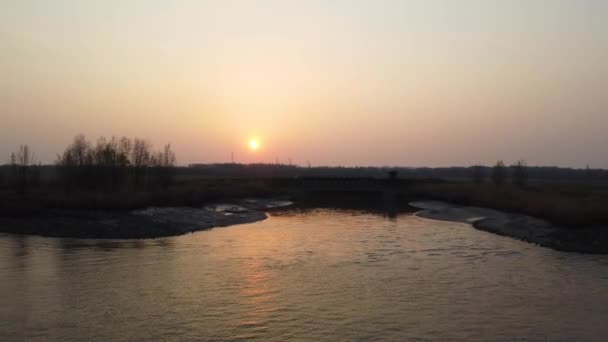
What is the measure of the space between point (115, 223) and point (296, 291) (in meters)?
22.3

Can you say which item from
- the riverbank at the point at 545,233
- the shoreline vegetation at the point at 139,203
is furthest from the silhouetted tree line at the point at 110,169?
the riverbank at the point at 545,233

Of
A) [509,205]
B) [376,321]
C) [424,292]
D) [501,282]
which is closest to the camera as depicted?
[376,321]

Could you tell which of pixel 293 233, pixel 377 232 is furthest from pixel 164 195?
pixel 377 232

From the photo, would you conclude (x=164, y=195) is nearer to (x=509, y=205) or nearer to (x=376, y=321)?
(x=509, y=205)

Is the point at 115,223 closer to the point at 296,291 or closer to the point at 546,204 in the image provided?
the point at 296,291

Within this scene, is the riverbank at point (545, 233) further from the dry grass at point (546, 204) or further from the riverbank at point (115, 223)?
the riverbank at point (115, 223)

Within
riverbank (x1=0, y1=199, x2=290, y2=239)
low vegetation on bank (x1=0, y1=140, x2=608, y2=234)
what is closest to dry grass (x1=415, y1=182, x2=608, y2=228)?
low vegetation on bank (x1=0, y1=140, x2=608, y2=234)

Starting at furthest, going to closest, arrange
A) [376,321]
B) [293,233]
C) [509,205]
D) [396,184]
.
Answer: [396,184] < [509,205] < [293,233] < [376,321]

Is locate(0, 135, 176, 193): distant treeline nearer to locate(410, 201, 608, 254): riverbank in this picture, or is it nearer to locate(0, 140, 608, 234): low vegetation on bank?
locate(0, 140, 608, 234): low vegetation on bank

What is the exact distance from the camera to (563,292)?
19766mm

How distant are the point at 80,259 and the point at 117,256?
175 cm

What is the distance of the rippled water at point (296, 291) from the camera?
588 inches

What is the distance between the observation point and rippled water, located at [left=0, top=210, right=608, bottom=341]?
49.0 feet

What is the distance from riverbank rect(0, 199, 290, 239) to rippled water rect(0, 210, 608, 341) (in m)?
2.44
